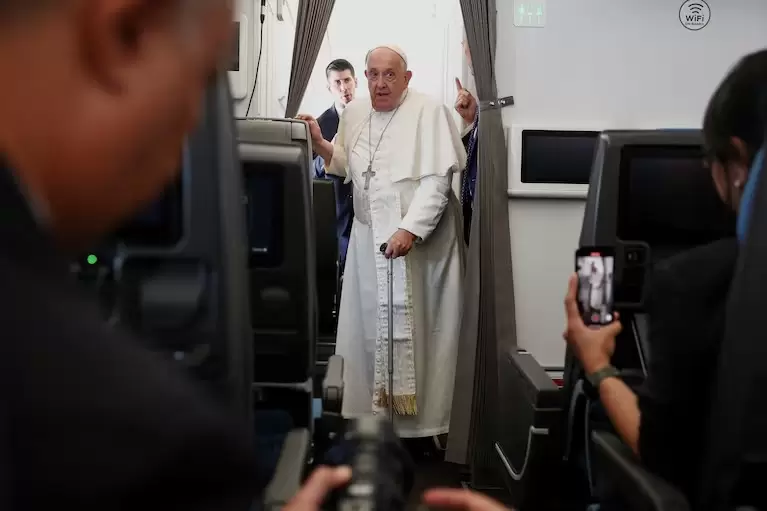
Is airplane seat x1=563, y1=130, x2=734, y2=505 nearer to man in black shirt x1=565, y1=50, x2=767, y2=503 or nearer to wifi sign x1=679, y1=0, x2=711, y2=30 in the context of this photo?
man in black shirt x1=565, y1=50, x2=767, y2=503

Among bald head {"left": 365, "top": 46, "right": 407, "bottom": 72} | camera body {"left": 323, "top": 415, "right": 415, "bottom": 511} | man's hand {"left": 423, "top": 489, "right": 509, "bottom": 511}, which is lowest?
man's hand {"left": 423, "top": 489, "right": 509, "bottom": 511}

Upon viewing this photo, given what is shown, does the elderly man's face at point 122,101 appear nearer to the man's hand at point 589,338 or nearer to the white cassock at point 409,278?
the man's hand at point 589,338

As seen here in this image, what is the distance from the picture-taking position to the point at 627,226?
5.38ft

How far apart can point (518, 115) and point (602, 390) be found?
2.15 m

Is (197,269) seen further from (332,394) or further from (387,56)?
(387,56)

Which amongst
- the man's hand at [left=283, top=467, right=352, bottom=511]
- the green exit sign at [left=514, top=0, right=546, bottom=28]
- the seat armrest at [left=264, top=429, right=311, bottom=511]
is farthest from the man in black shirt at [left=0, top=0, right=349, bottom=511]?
the green exit sign at [left=514, top=0, right=546, bottom=28]

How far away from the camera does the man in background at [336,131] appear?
352 cm

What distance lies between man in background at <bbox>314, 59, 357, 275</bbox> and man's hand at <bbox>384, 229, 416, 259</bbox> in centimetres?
24

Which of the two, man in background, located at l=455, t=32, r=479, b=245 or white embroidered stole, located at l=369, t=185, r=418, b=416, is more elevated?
man in background, located at l=455, t=32, r=479, b=245

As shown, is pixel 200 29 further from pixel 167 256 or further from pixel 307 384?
pixel 307 384

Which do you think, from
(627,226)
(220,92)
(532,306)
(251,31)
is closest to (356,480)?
(220,92)

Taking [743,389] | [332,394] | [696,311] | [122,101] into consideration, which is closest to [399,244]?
[332,394]

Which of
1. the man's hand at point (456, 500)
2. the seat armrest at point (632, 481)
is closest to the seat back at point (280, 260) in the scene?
the seat armrest at point (632, 481)

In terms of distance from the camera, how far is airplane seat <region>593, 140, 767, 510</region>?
841 mm
